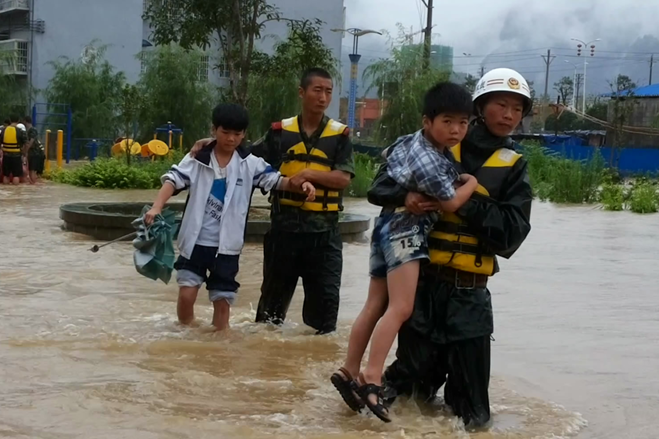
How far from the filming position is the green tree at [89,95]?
150 ft

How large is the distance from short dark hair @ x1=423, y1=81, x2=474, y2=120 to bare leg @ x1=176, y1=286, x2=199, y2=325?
257 cm

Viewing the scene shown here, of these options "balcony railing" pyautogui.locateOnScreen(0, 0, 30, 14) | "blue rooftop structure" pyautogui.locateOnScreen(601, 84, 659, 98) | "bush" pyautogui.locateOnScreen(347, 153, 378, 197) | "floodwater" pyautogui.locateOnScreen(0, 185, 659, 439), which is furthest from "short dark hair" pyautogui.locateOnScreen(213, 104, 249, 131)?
"blue rooftop structure" pyautogui.locateOnScreen(601, 84, 659, 98)

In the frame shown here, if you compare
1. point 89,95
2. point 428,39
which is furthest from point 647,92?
point 89,95

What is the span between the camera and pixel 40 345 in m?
6.68

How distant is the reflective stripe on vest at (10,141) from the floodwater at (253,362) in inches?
523

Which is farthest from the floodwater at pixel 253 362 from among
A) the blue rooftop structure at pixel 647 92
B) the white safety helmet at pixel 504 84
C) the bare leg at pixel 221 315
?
the blue rooftop structure at pixel 647 92

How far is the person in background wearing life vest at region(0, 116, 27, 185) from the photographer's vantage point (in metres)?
24.2

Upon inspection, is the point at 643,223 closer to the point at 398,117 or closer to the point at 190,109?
the point at 398,117

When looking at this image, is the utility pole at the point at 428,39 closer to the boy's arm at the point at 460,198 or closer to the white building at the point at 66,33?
the white building at the point at 66,33

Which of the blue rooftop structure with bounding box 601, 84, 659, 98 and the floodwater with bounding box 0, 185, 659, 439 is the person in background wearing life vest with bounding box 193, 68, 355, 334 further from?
the blue rooftop structure with bounding box 601, 84, 659, 98

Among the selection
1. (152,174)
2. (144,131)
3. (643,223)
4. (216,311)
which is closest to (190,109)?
(144,131)

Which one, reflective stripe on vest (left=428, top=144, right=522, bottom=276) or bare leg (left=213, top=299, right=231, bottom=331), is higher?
reflective stripe on vest (left=428, top=144, right=522, bottom=276)

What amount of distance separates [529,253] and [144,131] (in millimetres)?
31631

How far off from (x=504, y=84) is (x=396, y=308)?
1139 millimetres
